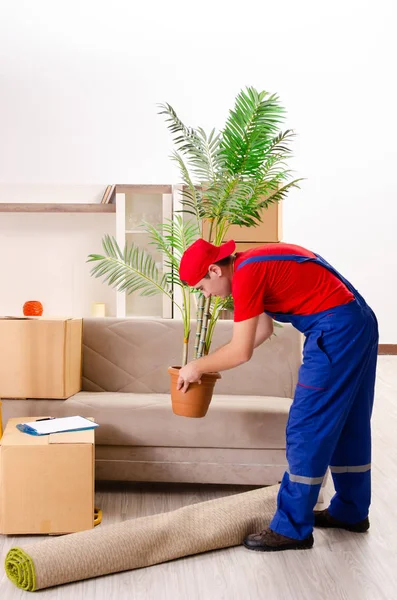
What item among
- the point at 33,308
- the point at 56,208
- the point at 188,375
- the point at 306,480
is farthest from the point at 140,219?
the point at 306,480

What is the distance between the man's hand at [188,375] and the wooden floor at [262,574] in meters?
0.55

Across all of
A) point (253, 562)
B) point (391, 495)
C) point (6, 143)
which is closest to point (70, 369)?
point (253, 562)

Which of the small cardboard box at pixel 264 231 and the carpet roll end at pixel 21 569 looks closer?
the carpet roll end at pixel 21 569

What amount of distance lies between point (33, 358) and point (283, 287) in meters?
1.23

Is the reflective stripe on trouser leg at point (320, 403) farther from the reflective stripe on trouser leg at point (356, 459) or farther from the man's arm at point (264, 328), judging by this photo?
the man's arm at point (264, 328)

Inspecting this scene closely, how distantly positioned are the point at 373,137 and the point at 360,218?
0.87m

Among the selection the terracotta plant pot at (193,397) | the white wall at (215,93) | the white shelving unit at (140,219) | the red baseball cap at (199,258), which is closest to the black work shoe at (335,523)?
the terracotta plant pot at (193,397)

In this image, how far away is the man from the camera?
232 cm

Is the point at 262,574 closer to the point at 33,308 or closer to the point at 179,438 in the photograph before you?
the point at 179,438

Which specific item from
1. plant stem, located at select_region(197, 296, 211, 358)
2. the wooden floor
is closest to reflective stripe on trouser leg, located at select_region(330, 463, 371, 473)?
the wooden floor

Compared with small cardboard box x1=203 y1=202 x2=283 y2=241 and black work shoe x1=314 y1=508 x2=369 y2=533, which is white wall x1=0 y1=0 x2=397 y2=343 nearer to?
small cardboard box x1=203 y1=202 x2=283 y2=241

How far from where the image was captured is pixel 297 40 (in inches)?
293

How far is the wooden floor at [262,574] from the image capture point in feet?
6.77

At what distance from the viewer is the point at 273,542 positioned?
2.38 metres
